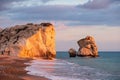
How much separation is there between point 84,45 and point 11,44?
2119 inches

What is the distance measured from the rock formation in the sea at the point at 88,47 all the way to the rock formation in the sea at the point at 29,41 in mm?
35701

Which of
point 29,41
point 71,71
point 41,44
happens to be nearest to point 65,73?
point 71,71

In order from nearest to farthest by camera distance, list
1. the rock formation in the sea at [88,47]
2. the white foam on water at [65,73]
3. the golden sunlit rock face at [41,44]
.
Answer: the white foam on water at [65,73] → the golden sunlit rock face at [41,44] → the rock formation in the sea at [88,47]

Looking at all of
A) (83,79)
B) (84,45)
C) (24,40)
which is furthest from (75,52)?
(83,79)

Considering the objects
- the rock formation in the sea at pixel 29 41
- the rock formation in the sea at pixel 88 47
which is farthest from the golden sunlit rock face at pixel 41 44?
the rock formation in the sea at pixel 88 47

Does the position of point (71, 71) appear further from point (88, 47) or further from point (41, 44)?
point (88, 47)

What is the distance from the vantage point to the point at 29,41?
268ft

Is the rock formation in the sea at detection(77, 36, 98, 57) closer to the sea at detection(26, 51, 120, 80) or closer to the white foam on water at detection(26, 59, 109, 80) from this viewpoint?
the sea at detection(26, 51, 120, 80)

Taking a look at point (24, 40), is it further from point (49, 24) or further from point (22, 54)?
point (49, 24)

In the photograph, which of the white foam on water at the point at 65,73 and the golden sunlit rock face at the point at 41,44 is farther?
the golden sunlit rock face at the point at 41,44

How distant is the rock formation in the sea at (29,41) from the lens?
257 feet

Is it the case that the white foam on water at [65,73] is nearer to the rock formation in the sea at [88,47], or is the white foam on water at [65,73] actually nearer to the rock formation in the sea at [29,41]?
the rock formation in the sea at [29,41]

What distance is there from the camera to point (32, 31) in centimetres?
8531

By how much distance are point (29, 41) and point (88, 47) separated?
48476mm
